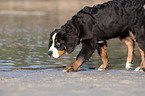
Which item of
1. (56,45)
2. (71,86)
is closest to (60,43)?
(56,45)

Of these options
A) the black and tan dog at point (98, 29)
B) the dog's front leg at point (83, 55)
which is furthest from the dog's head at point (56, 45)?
the dog's front leg at point (83, 55)

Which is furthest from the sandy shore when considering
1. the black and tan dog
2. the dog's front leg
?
the black and tan dog

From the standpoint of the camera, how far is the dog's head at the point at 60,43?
298 inches

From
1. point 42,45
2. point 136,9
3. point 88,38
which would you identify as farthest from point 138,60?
point 42,45

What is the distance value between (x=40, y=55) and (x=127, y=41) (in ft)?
9.77

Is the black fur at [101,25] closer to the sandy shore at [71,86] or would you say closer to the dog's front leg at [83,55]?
the dog's front leg at [83,55]

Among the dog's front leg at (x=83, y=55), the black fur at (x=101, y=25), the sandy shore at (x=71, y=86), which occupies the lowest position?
the sandy shore at (x=71, y=86)

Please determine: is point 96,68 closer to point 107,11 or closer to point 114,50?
point 107,11

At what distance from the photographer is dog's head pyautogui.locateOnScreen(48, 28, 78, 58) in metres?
7.56

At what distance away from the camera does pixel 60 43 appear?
7605 millimetres

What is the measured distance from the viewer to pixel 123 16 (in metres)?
8.01

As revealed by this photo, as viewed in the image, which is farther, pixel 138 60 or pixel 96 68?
pixel 138 60

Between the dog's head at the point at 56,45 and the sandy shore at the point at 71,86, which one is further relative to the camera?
the dog's head at the point at 56,45

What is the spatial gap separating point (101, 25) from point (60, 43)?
1.03 metres
